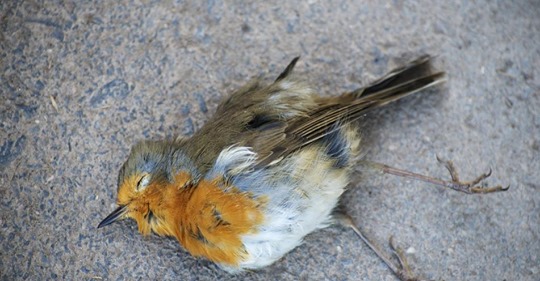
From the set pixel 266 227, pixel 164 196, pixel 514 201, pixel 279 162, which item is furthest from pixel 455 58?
pixel 164 196

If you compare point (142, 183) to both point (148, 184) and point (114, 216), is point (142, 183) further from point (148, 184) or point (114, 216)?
point (114, 216)

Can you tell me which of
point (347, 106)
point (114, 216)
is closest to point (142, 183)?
point (114, 216)

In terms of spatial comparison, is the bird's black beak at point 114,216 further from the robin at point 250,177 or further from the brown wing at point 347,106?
the brown wing at point 347,106

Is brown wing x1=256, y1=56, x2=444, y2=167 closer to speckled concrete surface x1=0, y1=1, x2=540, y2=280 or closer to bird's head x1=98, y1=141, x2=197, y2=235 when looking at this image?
speckled concrete surface x1=0, y1=1, x2=540, y2=280

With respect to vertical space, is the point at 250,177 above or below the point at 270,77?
above

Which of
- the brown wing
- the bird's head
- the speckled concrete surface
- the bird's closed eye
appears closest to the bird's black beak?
the bird's head

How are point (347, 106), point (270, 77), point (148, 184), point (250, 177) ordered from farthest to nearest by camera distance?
point (270, 77) → point (347, 106) → point (148, 184) → point (250, 177)

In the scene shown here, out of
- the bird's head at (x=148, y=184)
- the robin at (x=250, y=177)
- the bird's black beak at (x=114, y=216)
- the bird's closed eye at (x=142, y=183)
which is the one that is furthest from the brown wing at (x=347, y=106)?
the bird's black beak at (x=114, y=216)

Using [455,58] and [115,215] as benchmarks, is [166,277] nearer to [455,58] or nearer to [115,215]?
[115,215]
